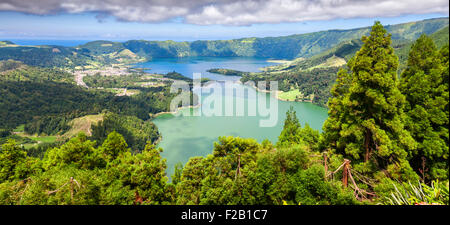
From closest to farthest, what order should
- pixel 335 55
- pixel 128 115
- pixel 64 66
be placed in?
pixel 128 115, pixel 335 55, pixel 64 66

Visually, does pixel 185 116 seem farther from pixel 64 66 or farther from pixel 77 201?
pixel 64 66

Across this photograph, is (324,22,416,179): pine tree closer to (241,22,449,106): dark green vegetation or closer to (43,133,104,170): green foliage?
(43,133,104,170): green foliage

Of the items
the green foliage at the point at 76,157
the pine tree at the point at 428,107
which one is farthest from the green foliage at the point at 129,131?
the pine tree at the point at 428,107

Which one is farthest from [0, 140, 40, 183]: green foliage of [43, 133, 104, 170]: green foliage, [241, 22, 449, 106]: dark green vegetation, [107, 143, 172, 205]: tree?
[241, 22, 449, 106]: dark green vegetation

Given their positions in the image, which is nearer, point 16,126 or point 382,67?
point 382,67

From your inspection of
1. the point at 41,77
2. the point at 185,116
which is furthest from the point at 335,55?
the point at 41,77

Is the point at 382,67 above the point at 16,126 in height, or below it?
above
